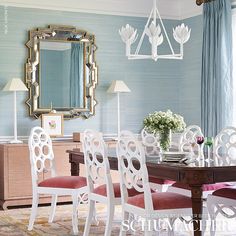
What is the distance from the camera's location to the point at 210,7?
688 cm

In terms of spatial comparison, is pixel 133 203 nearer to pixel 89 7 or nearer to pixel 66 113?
pixel 66 113

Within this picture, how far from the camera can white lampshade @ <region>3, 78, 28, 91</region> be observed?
656 cm

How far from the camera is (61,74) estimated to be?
705cm

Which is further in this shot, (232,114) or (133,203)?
(232,114)

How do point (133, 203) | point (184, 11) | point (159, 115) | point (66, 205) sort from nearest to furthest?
1. point (133, 203)
2. point (159, 115)
3. point (66, 205)
4. point (184, 11)

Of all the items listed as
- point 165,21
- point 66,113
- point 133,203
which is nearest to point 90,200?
point 133,203

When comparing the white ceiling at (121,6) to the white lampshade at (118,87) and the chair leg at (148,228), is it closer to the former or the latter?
the white lampshade at (118,87)

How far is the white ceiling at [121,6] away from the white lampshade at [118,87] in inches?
36.7

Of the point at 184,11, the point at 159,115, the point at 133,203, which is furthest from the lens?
the point at 184,11

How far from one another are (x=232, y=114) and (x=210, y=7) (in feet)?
4.34

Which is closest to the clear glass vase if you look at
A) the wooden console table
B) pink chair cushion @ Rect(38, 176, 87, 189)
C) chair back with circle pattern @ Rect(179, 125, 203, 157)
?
chair back with circle pattern @ Rect(179, 125, 203, 157)

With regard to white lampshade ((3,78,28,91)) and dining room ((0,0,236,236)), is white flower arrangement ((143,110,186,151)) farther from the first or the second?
white lampshade ((3,78,28,91))

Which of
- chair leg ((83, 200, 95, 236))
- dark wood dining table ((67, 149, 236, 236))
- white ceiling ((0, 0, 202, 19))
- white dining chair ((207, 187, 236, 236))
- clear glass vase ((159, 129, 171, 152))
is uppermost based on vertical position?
white ceiling ((0, 0, 202, 19))

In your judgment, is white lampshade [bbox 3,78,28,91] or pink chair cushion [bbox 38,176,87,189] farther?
white lampshade [bbox 3,78,28,91]
